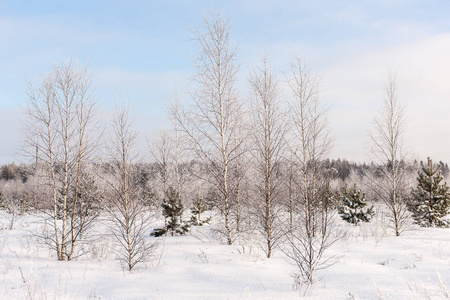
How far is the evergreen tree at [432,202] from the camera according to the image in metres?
17.2

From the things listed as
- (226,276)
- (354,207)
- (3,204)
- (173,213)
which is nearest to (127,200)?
(226,276)

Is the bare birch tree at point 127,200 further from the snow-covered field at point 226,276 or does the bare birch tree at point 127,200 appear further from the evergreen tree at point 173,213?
the evergreen tree at point 173,213

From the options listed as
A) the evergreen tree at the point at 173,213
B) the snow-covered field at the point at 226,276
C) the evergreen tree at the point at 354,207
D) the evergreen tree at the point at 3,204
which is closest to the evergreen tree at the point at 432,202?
the evergreen tree at the point at 354,207

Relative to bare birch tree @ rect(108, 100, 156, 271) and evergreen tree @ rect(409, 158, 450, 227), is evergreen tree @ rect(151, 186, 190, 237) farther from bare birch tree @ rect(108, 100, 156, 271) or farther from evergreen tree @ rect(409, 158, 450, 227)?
evergreen tree @ rect(409, 158, 450, 227)

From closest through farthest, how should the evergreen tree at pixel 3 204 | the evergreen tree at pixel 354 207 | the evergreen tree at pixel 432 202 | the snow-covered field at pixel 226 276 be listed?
the snow-covered field at pixel 226 276
the evergreen tree at pixel 432 202
the evergreen tree at pixel 354 207
the evergreen tree at pixel 3 204

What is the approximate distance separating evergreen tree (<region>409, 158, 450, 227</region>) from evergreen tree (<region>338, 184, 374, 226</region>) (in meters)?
3.06

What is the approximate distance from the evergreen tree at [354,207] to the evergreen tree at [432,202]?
3.06 meters

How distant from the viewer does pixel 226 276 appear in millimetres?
6078

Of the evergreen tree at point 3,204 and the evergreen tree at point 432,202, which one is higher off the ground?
the evergreen tree at point 432,202

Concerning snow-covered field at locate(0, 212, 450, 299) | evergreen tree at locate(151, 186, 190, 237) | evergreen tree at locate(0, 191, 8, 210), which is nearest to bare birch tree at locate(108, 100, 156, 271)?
snow-covered field at locate(0, 212, 450, 299)

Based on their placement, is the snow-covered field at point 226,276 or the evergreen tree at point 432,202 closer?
the snow-covered field at point 226,276

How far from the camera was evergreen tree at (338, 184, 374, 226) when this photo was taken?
20.0 m

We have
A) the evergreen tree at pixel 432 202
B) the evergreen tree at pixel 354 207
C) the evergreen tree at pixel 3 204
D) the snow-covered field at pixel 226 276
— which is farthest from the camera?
the evergreen tree at pixel 3 204

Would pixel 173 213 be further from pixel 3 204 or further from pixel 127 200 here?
pixel 3 204
